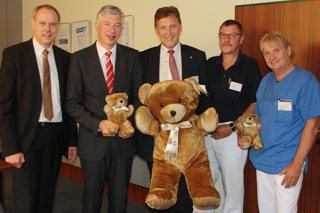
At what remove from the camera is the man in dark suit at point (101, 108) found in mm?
2084

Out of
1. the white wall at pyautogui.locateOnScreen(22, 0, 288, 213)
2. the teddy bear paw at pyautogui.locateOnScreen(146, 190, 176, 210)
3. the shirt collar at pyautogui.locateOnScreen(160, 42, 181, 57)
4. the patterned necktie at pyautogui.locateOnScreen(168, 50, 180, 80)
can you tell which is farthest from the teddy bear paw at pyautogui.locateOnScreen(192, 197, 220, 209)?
the white wall at pyautogui.locateOnScreen(22, 0, 288, 213)

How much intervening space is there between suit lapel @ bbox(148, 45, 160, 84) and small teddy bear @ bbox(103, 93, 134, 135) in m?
0.44

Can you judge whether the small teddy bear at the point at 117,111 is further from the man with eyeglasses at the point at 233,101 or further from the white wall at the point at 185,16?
the white wall at the point at 185,16

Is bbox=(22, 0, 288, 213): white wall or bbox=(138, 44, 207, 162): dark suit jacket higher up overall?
bbox=(22, 0, 288, 213): white wall

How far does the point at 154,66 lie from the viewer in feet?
7.78

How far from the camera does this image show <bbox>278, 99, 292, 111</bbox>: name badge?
6.35 ft

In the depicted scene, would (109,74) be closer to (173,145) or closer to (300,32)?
(173,145)

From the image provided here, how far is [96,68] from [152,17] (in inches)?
68.7

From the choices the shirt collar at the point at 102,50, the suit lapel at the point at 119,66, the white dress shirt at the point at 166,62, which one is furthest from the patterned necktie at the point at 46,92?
the white dress shirt at the point at 166,62

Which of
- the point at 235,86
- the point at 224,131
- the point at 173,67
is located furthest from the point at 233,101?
the point at 173,67

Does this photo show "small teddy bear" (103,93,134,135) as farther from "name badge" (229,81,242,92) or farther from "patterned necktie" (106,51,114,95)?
"name badge" (229,81,242,92)

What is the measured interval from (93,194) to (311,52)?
244cm

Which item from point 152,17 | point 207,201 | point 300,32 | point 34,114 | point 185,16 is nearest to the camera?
point 207,201

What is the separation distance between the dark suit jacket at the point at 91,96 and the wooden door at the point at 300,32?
4.96ft
